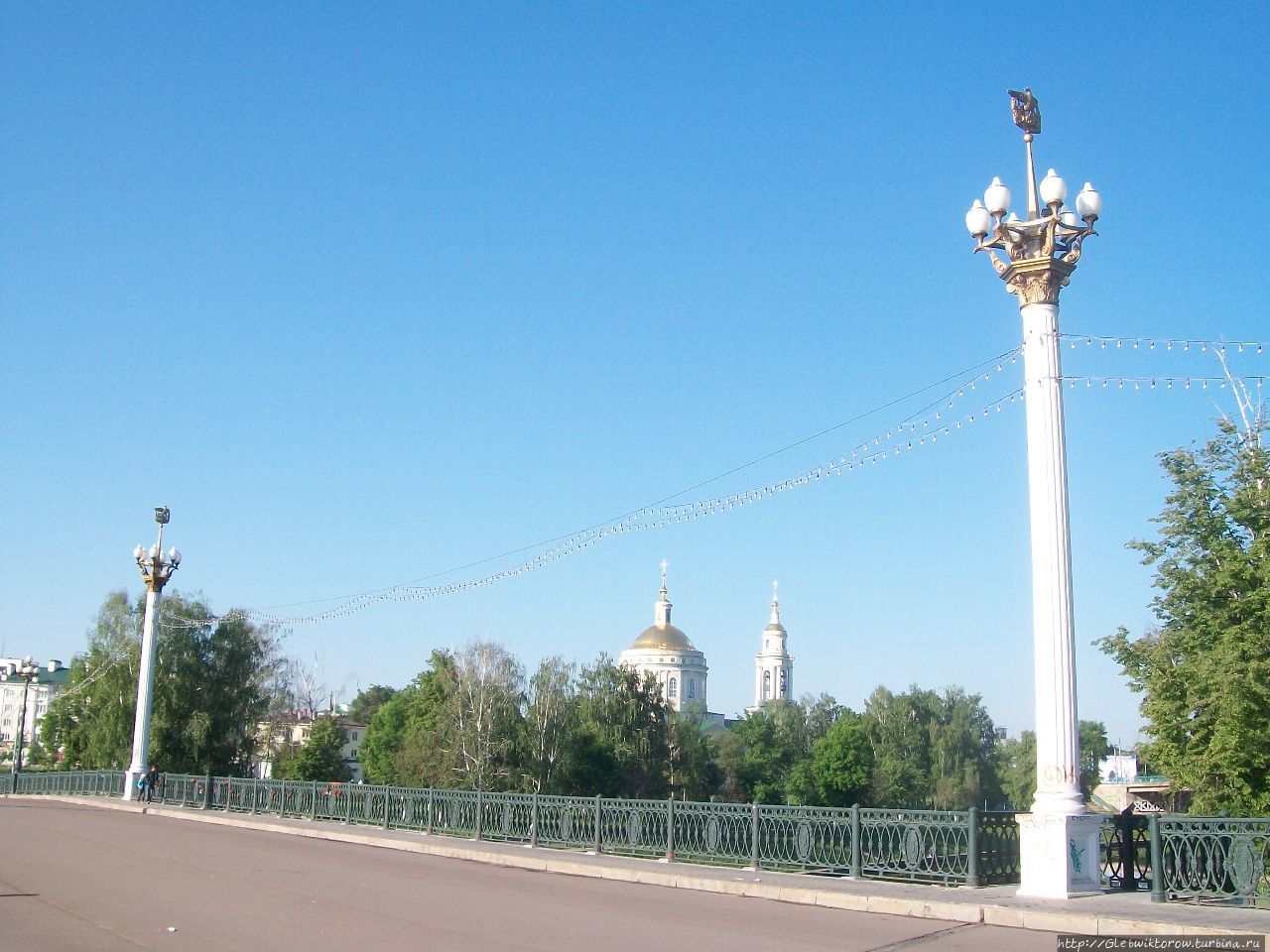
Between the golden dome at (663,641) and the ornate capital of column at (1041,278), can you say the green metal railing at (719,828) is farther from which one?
the golden dome at (663,641)

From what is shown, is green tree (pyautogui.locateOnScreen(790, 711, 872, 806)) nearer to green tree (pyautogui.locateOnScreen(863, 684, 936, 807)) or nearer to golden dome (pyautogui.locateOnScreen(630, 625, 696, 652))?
green tree (pyautogui.locateOnScreen(863, 684, 936, 807))

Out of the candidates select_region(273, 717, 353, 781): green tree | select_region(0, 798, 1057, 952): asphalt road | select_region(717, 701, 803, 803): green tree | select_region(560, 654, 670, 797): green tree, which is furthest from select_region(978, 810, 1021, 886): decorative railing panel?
select_region(717, 701, 803, 803): green tree

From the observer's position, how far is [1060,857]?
1365 cm

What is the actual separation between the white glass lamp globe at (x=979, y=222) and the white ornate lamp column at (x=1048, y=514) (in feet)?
0.05

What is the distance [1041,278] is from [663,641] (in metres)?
119

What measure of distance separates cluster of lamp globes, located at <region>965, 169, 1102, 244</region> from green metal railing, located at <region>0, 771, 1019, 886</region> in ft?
26.3

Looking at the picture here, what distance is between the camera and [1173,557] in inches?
1030

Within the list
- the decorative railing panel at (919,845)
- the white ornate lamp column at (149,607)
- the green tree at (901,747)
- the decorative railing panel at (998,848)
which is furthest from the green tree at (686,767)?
the decorative railing panel at (998,848)

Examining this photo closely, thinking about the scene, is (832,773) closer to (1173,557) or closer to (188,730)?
(188,730)

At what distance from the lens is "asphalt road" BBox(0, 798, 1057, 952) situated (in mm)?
10469

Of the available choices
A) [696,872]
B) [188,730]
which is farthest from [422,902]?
[188,730]

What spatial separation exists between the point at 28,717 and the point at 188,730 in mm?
129793

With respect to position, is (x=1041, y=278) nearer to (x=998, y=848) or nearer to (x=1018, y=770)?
(x=998, y=848)

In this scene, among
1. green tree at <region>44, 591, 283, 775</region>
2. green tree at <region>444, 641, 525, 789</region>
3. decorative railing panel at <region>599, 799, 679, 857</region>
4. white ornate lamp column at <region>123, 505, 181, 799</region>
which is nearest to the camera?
decorative railing panel at <region>599, 799, 679, 857</region>
